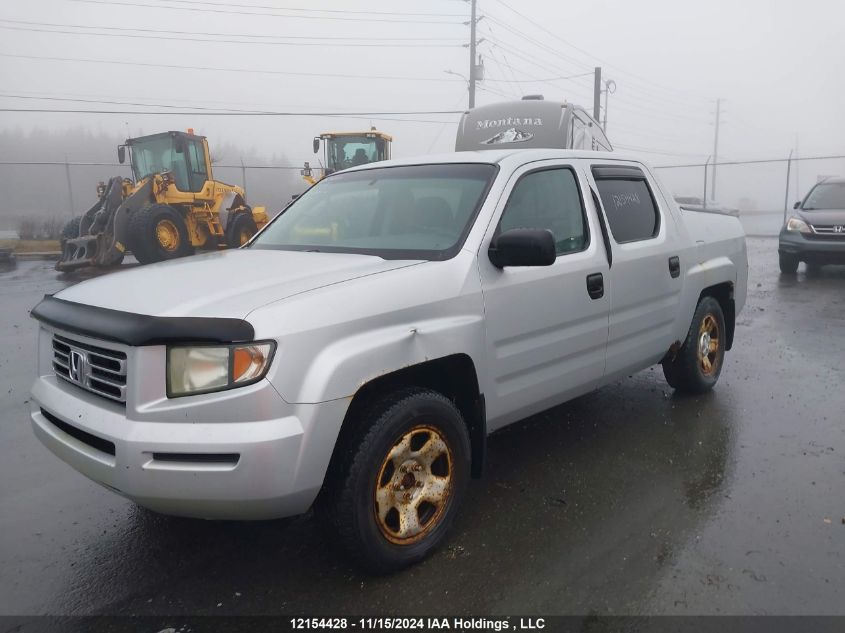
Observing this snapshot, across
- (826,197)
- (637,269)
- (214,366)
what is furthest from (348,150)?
(214,366)

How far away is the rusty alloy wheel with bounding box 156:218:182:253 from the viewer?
14.4 metres

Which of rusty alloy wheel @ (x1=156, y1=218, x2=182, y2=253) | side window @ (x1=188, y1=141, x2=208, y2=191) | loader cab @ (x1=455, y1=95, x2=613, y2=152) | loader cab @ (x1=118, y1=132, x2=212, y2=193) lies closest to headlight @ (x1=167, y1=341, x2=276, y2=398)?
loader cab @ (x1=455, y1=95, x2=613, y2=152)

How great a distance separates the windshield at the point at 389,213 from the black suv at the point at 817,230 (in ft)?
32.2

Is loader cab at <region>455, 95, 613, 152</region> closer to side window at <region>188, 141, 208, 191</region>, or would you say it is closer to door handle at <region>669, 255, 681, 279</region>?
side window at <region>188, 141, 208, 191</region>

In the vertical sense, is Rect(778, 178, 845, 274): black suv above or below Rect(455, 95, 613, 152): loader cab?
below

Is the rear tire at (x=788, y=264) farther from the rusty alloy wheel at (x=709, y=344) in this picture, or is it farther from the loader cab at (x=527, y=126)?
the rusty alloy wheel at (x=709, y=344)

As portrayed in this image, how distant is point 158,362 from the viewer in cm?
232

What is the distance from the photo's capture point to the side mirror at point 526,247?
291 cm

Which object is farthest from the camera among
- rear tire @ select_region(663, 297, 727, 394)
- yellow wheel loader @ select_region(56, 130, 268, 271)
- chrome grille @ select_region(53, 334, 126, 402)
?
yellow wheel loader @ select_region(56, 130, 268, 271)

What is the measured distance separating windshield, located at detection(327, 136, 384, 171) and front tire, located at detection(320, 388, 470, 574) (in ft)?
49.3

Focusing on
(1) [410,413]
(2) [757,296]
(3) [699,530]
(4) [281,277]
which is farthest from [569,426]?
(2) [757,296]

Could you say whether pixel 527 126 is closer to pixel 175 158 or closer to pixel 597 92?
pixel 175 158

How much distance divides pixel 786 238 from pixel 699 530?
10.0 m

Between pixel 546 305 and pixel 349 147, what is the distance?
14875mm
